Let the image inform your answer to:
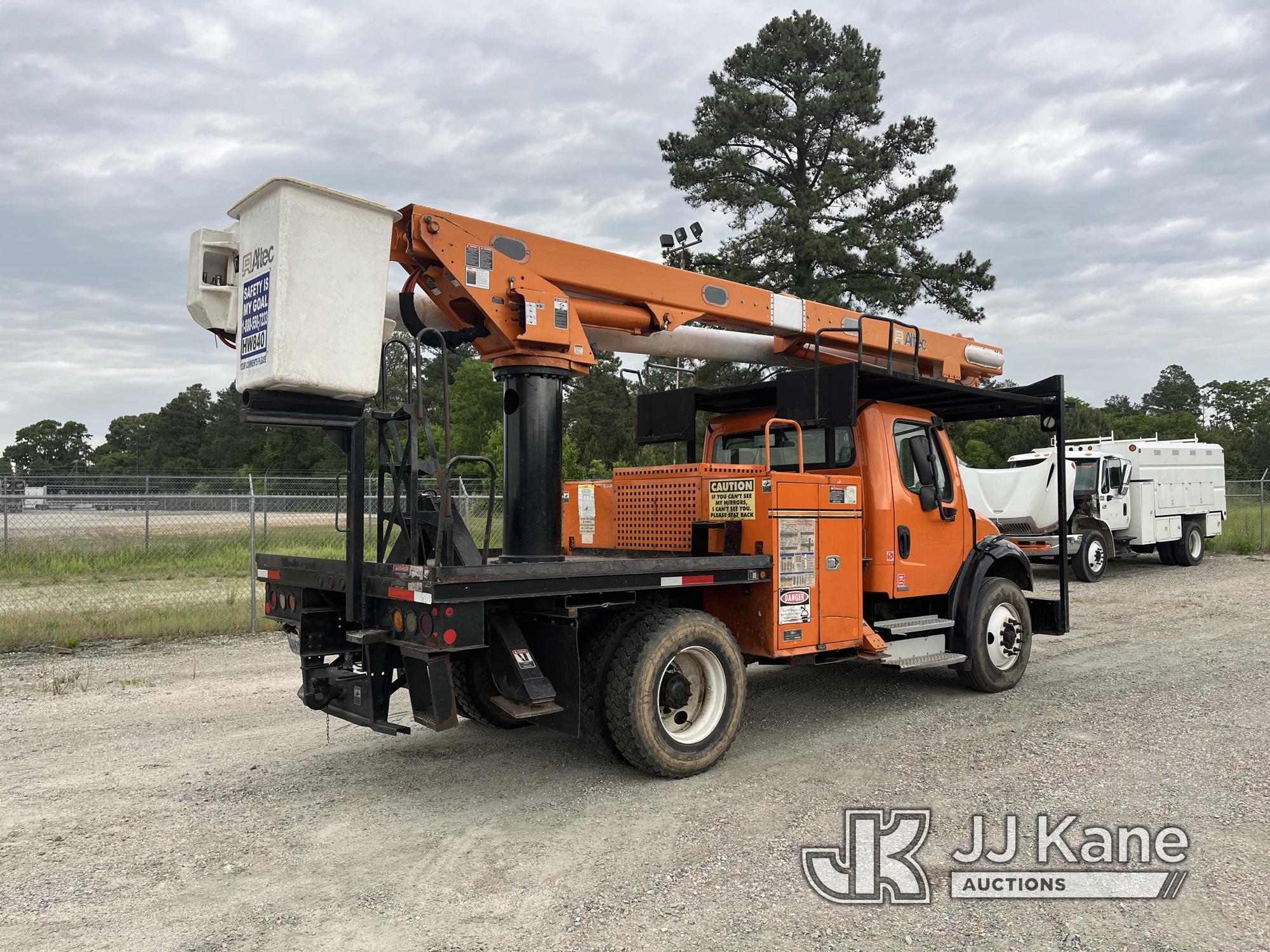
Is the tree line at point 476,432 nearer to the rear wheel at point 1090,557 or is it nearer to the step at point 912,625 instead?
the rear wheel at point 1090,557

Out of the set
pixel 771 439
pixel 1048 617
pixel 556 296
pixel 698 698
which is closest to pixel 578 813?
pixel 698 698

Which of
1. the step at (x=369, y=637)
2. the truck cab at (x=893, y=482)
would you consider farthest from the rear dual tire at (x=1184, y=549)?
the step at (x=369, y=637)

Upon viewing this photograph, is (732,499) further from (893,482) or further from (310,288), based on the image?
(310,288)

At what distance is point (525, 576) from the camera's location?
15.0 ft

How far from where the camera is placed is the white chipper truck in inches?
629

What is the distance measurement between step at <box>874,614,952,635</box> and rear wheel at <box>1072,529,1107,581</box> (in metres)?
11.3

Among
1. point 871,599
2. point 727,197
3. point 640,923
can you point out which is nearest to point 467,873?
point 640,923

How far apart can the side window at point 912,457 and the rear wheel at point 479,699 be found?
11.1 feet

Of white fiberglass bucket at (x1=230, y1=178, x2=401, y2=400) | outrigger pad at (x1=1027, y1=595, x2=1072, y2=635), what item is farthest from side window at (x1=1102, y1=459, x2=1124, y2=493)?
white fiberglass bucket at (x1=230, y1=178, x2=401, y2=400)

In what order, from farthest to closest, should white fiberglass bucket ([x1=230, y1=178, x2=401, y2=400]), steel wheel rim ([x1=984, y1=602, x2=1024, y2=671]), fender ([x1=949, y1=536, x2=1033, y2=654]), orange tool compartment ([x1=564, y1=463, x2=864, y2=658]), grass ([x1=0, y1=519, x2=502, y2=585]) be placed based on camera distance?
grass ([x1=0, y1=519, x2=502, y2=585]) → steel wheel rim ([x1=984, y1=602, x2=1024, y2=671]) → fender ([x1=949, y1=536, x2=1033, y2=654]) → orange tool compartment ([x1=564, y1=463, x2=864, y2=658]) → white fiberglass bucket ([x1=230, y1=178, x2=401, y2=400])

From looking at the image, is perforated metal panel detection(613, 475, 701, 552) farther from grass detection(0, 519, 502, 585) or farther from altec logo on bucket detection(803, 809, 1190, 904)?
grass detection(0, 519, 502, 585)

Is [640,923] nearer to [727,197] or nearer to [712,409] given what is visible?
[712,409]

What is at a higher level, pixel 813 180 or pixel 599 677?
pixel 813 180

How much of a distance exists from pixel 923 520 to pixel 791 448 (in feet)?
3.79
